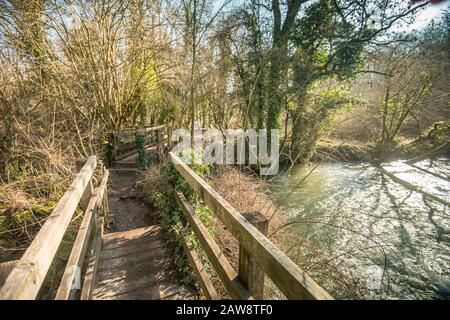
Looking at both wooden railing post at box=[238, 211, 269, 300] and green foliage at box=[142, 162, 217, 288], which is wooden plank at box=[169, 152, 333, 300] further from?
green foliage at box=[142, 162, 217, 288]

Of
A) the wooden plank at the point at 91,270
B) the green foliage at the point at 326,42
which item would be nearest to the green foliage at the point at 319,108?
the green foliage at the point at 326,42

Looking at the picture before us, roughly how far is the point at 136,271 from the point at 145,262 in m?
0.17

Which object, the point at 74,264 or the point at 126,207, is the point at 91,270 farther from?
the point at 126,207

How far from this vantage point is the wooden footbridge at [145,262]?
893 mm

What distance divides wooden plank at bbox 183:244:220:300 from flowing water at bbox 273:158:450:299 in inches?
63.9

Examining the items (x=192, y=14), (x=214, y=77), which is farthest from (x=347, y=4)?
(x=192, y=14)

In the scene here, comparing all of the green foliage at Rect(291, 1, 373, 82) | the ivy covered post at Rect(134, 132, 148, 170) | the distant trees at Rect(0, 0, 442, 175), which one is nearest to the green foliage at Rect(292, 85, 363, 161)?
the distant trees at Rect(0, 0, 442, 175)

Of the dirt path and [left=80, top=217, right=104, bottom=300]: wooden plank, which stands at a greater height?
[left=80, top=217, right=104, bottom=300]: wooden plank

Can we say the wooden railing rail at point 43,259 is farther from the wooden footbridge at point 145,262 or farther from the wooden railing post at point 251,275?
the wooden railing post at point 251,275

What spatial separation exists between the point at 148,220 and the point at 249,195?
2.48m

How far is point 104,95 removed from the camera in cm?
718

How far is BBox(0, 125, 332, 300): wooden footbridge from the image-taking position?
89cm

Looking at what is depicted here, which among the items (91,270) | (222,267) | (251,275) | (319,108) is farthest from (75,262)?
(319,108)
